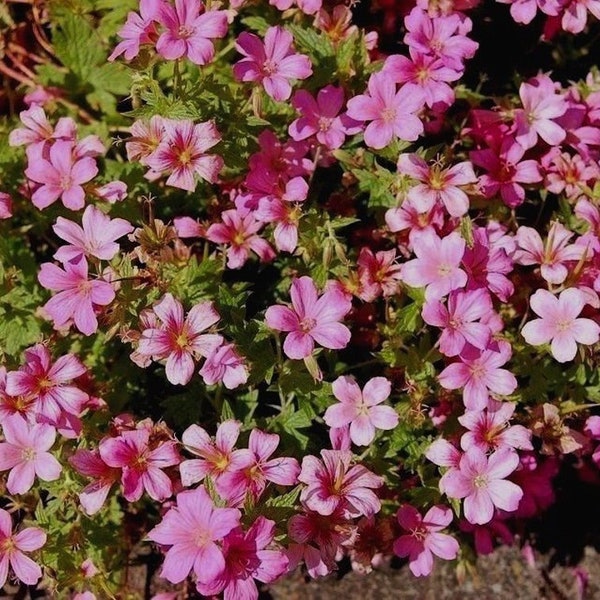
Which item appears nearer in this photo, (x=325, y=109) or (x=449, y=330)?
(x=449, y=330)

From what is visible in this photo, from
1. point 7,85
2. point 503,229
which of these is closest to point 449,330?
point 503,229

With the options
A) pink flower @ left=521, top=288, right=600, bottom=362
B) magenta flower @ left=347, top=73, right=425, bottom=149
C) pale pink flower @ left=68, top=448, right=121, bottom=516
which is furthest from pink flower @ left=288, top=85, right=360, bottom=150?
pale pink flower @ left=68, top=448, right=121, bottom=516

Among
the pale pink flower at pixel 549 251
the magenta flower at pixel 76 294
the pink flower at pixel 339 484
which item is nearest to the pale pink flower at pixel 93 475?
the magenta flower at pixel 76 294

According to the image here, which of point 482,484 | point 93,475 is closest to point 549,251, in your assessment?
point 482,484

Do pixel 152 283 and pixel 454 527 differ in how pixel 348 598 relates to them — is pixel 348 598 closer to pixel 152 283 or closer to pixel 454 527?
pixel 454 527

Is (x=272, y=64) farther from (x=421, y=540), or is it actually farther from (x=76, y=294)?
(x=421, y=540)

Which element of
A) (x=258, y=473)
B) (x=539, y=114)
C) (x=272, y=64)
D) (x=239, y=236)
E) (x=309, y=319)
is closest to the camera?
(x=258, y=473)
